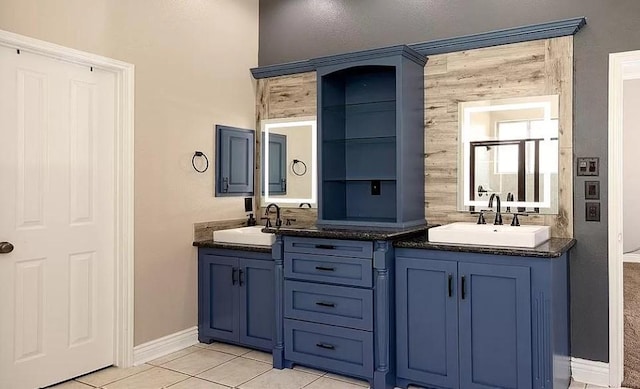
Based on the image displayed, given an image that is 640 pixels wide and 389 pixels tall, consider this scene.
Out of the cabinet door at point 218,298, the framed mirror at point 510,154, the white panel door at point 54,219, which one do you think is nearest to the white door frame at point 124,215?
the white panel door at point 54,219

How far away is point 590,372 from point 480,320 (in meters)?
0.96

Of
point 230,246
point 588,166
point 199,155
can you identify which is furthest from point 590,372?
point 199,155

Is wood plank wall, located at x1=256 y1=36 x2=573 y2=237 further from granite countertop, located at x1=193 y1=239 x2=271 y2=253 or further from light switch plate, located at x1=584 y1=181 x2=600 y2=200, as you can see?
granite countertop, located at x1=193 y1=239 x2=271 y2=253

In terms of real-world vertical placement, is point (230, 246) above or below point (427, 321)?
above

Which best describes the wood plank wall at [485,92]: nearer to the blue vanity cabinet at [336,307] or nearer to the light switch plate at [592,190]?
the light switch plate at [592,190]

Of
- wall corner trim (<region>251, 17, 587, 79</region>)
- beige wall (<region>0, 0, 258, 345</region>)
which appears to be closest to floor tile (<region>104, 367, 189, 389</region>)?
beige wall (<region>0, 0, 258, 345</region>)

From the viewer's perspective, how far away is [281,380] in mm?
3180

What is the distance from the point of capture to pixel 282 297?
337cm

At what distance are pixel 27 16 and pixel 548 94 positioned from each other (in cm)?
317

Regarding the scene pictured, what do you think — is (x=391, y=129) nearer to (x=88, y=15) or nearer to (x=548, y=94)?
(x=548, y=94)

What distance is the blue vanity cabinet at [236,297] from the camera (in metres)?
3.58

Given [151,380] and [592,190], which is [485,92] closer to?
[592,190]

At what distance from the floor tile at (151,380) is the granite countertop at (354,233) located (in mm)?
1124

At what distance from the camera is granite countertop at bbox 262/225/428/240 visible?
299 cm
